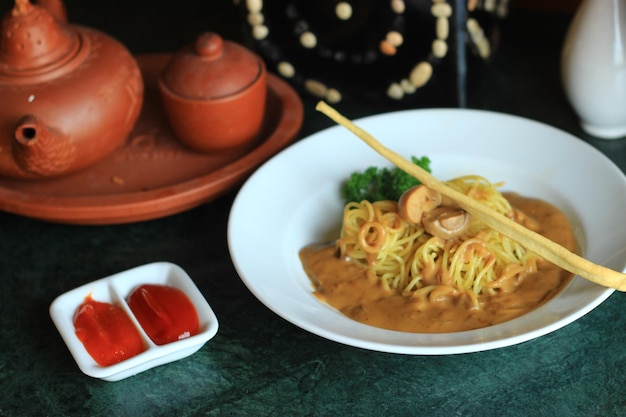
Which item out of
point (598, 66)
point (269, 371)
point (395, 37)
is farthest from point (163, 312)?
point (598, 66)

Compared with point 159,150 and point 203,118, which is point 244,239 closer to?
point 203,118

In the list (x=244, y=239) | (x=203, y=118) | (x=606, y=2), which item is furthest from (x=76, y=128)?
(x=606, y=2)

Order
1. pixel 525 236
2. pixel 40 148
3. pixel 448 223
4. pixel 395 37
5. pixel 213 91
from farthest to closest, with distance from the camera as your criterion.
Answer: pixel 395 37 < pixel 213 91 < pixel 40 148 < pixel 448 223 < pixel 525 236

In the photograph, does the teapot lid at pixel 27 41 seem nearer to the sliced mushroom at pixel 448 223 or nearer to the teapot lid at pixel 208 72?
the teapot lid at pixel 208 72

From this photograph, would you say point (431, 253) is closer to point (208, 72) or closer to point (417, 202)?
point (417, 202)

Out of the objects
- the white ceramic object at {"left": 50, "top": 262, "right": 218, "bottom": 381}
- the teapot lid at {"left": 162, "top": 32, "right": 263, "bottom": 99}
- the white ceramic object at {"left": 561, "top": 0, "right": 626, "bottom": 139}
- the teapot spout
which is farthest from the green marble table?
the white ceramic object at {"left": 561, "top": 0, "right": 626, "bottom": 139}

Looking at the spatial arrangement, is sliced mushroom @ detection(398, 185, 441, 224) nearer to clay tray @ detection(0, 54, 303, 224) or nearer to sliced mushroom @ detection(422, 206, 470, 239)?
sliced mushroom @ detection(422, 206, 470, 239)

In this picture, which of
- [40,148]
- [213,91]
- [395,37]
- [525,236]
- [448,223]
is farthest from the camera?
[395,37]
